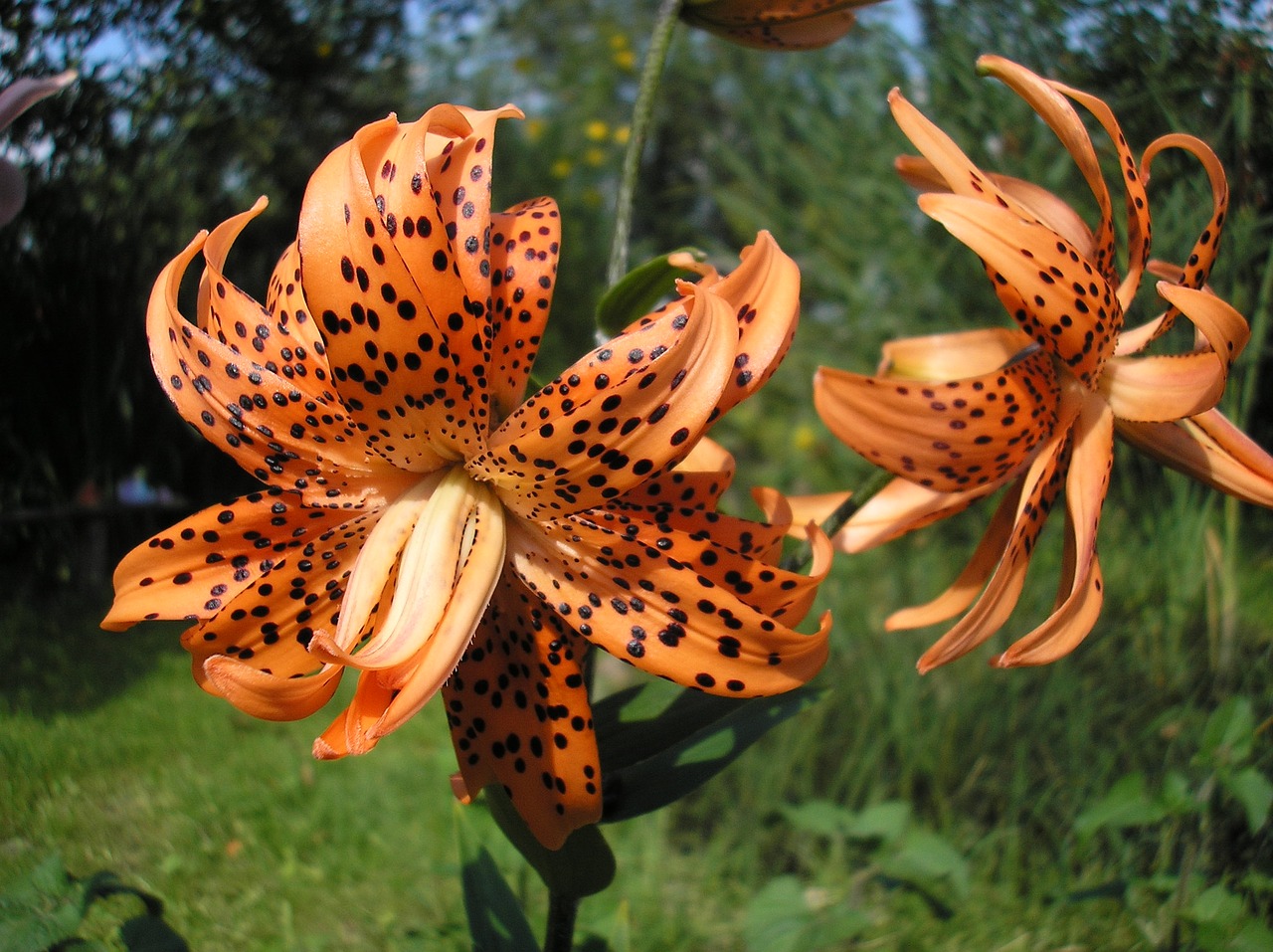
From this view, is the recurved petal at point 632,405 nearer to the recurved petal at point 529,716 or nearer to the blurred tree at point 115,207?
the recurved petal at point 529,716

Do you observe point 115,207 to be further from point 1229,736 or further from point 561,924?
point 1229,736

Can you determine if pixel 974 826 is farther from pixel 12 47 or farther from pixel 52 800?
pixel 12 47

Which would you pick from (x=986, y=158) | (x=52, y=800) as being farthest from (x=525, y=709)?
(x=986, y=158)

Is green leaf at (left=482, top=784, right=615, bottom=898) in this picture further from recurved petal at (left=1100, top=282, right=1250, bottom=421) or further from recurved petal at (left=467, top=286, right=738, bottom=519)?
recurved petal at (left=1100, top=282, right=1250, bottom=421)

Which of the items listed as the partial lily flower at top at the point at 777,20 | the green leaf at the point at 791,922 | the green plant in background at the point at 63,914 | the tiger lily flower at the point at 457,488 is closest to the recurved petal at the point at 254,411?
the tiger lily flower at the point at 457,488

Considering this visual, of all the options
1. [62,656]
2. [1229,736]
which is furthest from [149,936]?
[1229,736]

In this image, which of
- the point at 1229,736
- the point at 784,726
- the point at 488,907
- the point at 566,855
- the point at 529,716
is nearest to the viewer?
the point at 529,716

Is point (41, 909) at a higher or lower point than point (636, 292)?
lower
